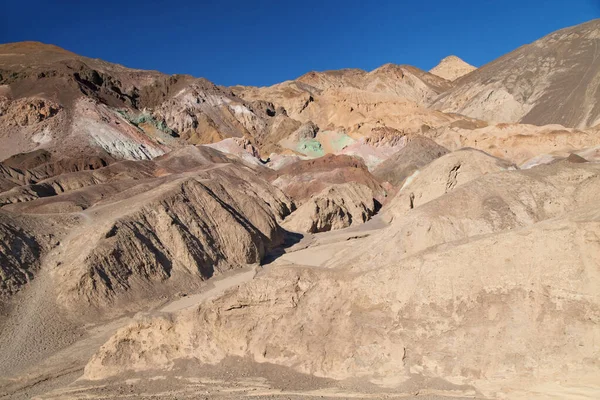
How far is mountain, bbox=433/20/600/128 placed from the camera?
76.8 m

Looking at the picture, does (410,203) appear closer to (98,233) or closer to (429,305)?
(98,233)

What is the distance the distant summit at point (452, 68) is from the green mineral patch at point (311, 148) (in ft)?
284

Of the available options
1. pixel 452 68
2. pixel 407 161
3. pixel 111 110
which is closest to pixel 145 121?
pixel 111 110

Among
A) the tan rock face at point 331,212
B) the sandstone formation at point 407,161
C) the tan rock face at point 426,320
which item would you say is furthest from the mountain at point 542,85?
the tan rock face at point 426,320

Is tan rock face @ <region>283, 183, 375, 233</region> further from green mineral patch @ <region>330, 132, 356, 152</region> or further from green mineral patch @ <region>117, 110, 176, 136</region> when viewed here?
green mineral patch @ <region>117, 110, 176, 136</region>

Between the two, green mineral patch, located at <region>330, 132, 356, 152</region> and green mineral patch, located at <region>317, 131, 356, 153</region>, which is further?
green mineral patch, located at <region>317, 131, 356, 153</region>

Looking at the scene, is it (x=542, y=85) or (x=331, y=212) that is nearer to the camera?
(x=331, y=212)

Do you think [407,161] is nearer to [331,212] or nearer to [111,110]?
[331,212]

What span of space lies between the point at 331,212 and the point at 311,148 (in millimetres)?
36422

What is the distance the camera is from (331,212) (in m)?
34.2

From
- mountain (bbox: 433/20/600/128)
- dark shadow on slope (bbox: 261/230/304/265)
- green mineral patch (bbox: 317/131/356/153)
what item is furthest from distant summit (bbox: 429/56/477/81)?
dark shadow on slope (bbox: 261/230/304/265)

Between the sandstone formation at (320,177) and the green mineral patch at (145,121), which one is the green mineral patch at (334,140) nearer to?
the sandstone formation at (320,177)

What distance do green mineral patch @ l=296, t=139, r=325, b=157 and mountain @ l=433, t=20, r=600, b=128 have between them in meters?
35.6

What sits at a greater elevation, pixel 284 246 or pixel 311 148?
pixel 311 148
